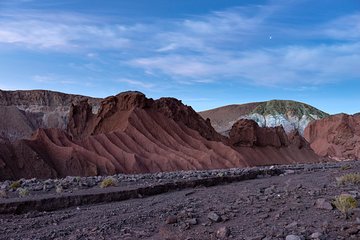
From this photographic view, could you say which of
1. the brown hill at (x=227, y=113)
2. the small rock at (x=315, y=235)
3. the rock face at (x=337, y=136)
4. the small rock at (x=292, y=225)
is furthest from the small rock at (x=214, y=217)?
the brown hill at (x=227, y=113)

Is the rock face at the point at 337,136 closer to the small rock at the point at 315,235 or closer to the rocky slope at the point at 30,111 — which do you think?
the rocky slope at the point at 30,111

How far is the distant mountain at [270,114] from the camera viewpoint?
117m

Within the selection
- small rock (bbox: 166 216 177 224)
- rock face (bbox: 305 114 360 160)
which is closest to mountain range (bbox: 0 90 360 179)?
rock face (bbox: 305 114 360 160)

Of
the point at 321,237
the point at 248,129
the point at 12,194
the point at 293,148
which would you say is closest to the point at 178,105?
the point at 248,129

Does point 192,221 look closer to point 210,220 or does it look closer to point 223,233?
point 210,220

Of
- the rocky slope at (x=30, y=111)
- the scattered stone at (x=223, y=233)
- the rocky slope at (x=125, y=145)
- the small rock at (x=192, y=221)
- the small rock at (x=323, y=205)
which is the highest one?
the rocky slope at (x=30, y=111)

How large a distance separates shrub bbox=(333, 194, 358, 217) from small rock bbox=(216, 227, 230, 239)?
216cm

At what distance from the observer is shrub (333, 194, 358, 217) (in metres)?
8.31

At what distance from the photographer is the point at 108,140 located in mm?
34000

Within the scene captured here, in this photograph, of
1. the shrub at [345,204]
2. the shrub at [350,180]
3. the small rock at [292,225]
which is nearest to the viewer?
the small rock at [292,225]

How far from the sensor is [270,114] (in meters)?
122

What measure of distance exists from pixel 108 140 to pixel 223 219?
2591 centimetres

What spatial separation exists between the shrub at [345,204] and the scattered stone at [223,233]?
2.15 metres

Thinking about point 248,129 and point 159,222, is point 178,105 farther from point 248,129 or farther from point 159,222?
point 159,222
